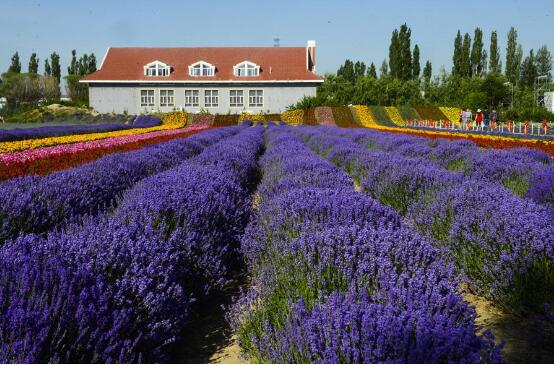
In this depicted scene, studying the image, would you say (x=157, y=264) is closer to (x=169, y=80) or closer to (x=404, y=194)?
(x=404, y=194)

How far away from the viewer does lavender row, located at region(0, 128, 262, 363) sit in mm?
2154

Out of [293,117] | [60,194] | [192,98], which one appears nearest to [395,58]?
[293,117]

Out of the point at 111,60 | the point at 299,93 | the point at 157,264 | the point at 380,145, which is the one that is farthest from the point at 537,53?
the point at 157,264

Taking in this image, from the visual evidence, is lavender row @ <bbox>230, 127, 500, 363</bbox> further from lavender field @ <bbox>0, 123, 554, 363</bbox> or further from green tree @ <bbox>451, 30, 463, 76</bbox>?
green tree @ <bbox>451, 30, 463, 76</bbox>

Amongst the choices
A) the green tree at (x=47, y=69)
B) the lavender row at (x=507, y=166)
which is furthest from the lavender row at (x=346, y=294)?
the green tree at (x=47, y=69)

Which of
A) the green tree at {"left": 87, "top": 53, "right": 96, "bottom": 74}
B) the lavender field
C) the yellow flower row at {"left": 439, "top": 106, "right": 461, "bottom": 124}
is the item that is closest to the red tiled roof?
the yellow flower row at {"left": 439, "top": 106, "right": 461, "bottom": 124}

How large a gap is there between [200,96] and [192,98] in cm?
67

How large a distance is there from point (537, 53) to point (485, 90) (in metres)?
14.0

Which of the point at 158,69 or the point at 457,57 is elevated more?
the point at 457,57

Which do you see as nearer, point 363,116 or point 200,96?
point 363,116

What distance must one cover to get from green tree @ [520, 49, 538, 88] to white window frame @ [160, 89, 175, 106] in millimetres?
32933

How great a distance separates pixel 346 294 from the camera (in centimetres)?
233

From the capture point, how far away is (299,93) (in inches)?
1774

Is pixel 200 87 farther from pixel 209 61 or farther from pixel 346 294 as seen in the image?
pixel 346 294
